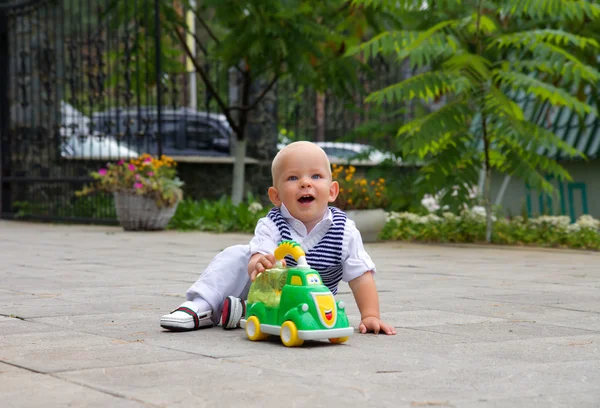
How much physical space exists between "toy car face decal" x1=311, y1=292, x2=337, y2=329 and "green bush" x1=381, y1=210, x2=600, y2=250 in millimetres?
6742

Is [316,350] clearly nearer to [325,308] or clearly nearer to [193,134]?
[325,308]

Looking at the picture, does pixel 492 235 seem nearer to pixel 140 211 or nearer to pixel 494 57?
pixel 494 57

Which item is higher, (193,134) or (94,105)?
(94,105)

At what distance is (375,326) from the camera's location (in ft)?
14.1

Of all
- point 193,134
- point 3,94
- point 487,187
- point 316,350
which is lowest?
point 316,350

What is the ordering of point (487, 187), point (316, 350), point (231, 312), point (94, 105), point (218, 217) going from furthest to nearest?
point (94, 105) → point (218, 217) → point (487, 187) → point (231, 312) → point (316, 350)

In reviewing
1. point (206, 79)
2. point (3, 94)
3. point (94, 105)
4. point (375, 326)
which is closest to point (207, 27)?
point (206, 79)

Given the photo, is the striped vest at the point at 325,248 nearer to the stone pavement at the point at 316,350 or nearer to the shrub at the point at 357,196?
the stone pavement at the point at 316,350

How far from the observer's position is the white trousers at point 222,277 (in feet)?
14.9

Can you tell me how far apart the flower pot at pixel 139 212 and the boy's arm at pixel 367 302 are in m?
8.83

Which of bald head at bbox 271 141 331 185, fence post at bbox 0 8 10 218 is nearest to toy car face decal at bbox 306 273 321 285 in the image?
bald head at bbox 271 141 331 185

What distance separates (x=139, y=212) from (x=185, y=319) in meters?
8.80

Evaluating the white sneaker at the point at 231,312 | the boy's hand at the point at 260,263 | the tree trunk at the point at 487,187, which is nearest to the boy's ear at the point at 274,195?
the boy's hand at the point at 260,263

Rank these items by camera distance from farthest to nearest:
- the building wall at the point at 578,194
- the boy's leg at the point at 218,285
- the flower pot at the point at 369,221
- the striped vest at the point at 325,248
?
1. the building wall at the point at 578,194
2. the flower pot at the point at 369,221
3. the boy's leg at the point at 218,285
4. the striped vest at the point at 325,248
